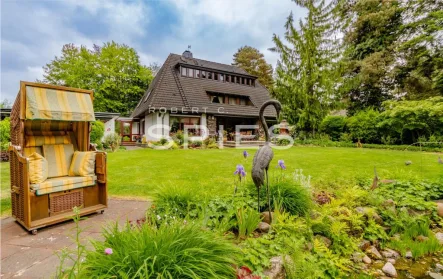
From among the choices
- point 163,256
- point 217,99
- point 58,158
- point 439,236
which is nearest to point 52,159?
point 58,158

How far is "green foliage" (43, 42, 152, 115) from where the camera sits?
66.9 feet

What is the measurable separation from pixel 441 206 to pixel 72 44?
2744 cm

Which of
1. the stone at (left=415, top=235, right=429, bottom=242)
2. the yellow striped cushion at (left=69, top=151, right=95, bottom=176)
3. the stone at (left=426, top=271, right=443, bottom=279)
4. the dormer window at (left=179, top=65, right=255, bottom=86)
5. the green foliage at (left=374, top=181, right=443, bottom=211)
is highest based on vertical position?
the dormer window at (left=179, top=65, right=255, bottom=86)

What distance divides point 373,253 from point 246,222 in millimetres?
1440

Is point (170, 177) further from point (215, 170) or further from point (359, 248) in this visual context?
point (359, 248)

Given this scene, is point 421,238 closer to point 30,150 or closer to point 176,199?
point 176,199

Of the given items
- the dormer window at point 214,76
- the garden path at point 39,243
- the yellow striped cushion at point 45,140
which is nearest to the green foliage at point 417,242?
the garden path at point 39,243

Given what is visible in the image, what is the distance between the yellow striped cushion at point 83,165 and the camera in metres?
2.96

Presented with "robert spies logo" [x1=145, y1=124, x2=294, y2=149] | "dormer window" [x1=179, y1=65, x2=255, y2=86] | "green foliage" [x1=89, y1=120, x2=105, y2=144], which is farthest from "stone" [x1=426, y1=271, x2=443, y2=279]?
"dormer window" [x1=179, y1=65, x2=255, y2=86]

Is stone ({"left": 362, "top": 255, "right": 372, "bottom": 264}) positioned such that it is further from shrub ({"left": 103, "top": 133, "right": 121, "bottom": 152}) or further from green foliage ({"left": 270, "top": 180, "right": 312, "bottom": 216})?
shrub ({"left": 103, "top": 133, "right": 121, "bottom": 152})

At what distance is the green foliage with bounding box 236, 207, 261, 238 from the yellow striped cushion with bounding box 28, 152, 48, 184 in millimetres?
2367

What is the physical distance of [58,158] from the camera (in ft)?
9.91

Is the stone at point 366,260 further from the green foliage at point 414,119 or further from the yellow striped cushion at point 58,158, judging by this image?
the green foliage at point 414,119

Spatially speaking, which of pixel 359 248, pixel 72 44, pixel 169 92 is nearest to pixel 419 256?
pixel 359 248
